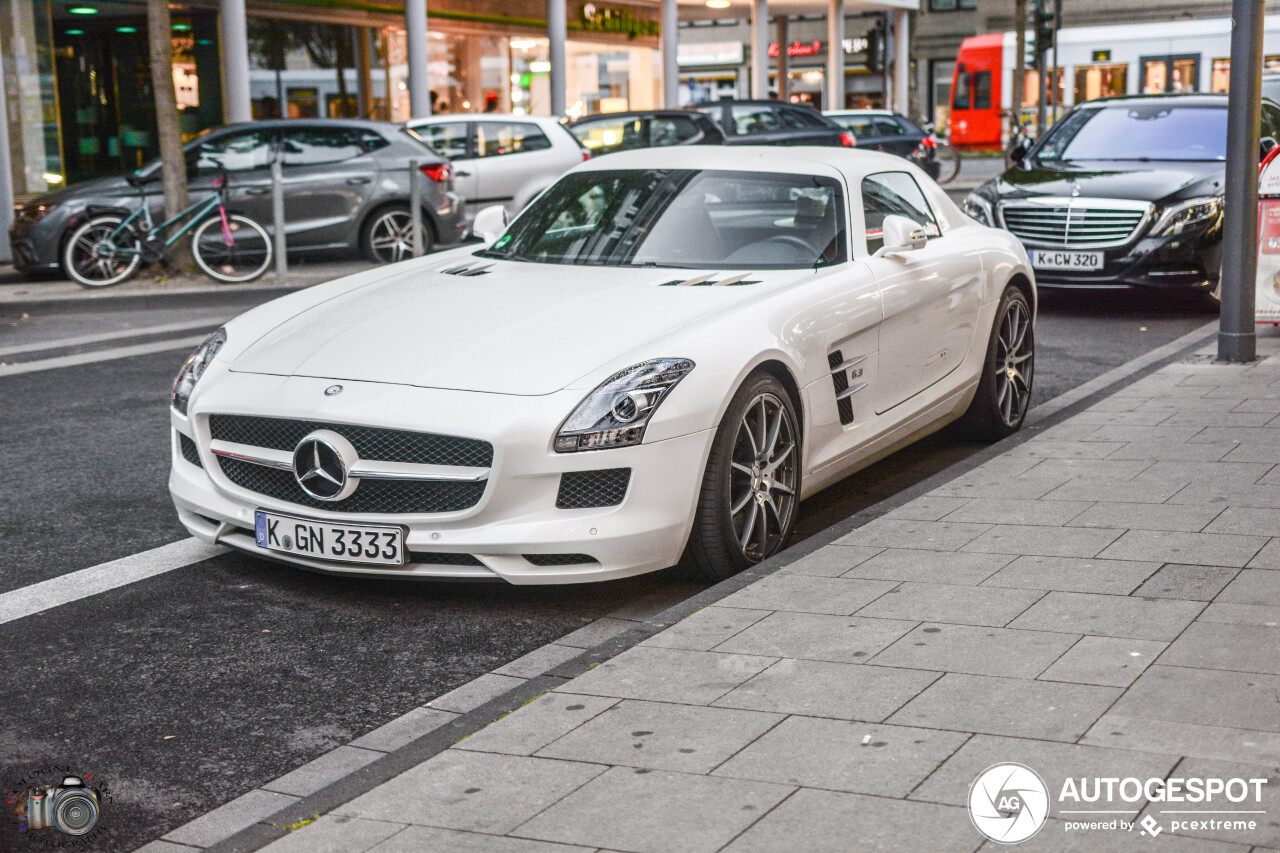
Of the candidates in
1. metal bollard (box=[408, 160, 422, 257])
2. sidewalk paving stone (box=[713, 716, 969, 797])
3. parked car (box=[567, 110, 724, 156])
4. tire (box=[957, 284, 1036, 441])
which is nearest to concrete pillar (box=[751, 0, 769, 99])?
parked car (box=[567, 110, 724, 156])

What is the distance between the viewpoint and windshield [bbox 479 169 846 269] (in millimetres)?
5805

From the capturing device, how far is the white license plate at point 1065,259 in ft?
36.8

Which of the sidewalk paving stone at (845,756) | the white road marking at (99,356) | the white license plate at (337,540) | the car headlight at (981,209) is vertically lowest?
the white road marking at (99,356)

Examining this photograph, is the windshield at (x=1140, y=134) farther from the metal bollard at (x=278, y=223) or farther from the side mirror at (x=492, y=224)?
the side mirror at (x=492, y=224)

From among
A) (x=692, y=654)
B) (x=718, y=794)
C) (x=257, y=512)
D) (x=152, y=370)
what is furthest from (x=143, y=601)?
(x=152, y=370)

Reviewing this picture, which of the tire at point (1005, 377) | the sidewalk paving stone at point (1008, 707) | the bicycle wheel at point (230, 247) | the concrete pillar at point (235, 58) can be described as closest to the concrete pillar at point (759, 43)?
the concrete pillar at point (235, 58)

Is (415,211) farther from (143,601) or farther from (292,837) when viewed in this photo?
(292,837)

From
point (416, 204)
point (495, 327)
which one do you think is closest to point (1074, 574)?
point (495, 327)

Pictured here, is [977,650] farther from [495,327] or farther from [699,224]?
[699,224]

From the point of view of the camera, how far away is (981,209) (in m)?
12.1

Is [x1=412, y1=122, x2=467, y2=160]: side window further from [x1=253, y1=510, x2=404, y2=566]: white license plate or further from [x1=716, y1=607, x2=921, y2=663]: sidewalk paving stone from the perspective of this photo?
[x1=716, y1=607, x2=921, y2=663]: sidewalk paving stone

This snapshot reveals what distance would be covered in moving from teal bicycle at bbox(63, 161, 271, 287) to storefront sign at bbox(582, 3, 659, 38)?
53.5ft

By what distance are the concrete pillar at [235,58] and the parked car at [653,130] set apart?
4.34 meters

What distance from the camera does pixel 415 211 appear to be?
14.5m
